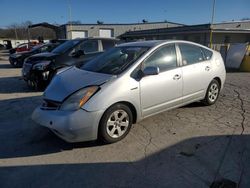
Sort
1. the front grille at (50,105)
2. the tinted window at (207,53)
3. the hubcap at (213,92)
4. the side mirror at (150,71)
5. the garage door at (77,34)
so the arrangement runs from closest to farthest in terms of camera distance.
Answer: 1. the front grille at (50,105)
2. the side mirror at (150,71)
3. the tinted window at (207,53)
4. the hubcap at (213,92)
5. the garage door at (77,34)

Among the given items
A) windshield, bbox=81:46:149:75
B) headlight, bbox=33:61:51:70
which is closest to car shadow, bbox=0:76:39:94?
headlight, bbox=33:61:51:70

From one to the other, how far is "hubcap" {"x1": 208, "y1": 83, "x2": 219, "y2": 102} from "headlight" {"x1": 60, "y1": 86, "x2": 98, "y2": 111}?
122 inches

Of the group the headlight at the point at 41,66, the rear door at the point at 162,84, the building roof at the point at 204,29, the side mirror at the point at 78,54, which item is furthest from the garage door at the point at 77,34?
the rear door at the point at 162,84

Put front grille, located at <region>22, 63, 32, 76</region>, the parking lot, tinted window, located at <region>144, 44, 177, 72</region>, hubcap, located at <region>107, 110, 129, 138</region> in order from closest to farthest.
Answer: the parking lot → hubcap, located at <region>107, 110, 129, 138</region> → tinted window, located at <region>144, 44, 177, 72</region> → front grille, located at <region>22, 63, 32, 76</region>

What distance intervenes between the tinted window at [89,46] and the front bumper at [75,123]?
507 cm

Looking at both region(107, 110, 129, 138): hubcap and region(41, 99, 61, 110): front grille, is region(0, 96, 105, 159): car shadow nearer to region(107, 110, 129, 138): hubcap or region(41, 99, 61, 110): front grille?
region(107, 110, 129, 138): hubcap

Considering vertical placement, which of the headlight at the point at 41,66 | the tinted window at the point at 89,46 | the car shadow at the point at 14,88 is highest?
the tinted window at the point at 89,46

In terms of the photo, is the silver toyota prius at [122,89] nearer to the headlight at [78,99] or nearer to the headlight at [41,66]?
the headlight at [78,99]

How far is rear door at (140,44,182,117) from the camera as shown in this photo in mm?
4214

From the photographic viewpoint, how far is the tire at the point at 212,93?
5.58 m

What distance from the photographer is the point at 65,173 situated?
3160mm

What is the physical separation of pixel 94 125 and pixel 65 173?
0.80 m

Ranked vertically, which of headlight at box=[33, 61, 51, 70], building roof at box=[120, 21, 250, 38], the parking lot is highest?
building roof at box=[120, 21, 250, 38]

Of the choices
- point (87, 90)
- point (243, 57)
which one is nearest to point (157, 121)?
point (87, 90)
